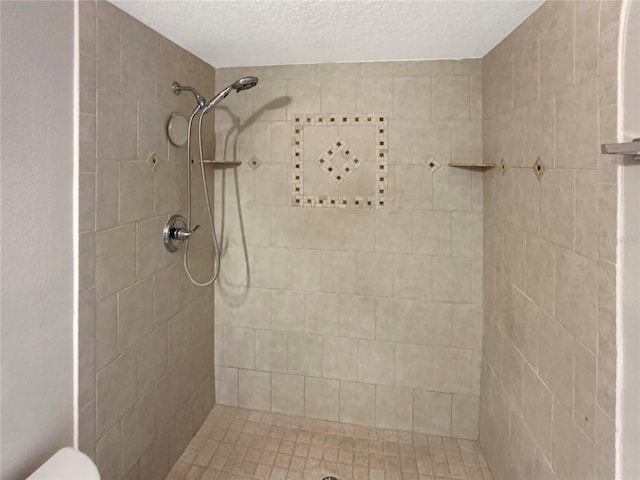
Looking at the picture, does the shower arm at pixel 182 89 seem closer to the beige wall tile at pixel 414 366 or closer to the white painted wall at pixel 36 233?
the white painted wall at pixel 36 233

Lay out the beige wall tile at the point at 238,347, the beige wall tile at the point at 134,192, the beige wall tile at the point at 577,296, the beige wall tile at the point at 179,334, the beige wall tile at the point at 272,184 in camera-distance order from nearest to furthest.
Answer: the beige wall tile at the point at 577,296 < the beige wall tile at the point at 134,192 < the beige wall tile at the point at 179,334 < the beige wall tile at the point at 272,184 < the beige wall tile at the point at 238,347

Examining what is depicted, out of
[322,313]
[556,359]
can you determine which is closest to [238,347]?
[322,313]

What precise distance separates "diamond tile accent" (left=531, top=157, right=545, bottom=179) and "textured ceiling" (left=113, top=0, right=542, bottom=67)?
0.59 metres

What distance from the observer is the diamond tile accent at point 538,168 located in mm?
1453

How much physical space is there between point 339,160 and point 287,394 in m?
1.48

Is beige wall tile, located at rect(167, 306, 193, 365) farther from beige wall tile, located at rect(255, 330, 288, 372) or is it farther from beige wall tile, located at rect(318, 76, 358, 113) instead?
beige wall tile, located at rect(318, 76, 358, 113)

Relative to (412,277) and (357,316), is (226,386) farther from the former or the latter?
(412,277)

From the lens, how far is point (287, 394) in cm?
245

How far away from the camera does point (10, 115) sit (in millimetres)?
1110

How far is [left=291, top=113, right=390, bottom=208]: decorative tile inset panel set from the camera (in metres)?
2.22

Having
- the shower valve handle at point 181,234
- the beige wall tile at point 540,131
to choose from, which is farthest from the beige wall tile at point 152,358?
the beige wall tile at point 540,131

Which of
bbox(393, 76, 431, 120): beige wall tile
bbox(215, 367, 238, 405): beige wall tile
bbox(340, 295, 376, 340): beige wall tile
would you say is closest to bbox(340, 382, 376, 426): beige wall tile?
bbox(340, 295, 376, 340): beige wall tile

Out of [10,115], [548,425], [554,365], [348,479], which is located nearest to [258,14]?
[10,115]

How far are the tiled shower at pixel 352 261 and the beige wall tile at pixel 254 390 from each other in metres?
0.01
